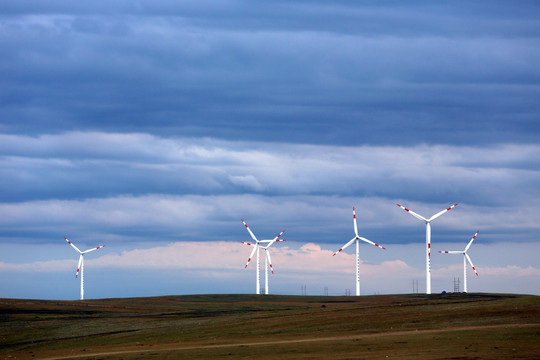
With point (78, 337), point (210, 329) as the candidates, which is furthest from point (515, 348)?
point (78, 337)

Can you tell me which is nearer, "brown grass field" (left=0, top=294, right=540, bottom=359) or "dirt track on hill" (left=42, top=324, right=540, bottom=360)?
"brown grass field" (left=0, top=294, right=540, bottom=359)

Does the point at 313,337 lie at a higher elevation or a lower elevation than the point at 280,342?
higher

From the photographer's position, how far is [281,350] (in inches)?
2822

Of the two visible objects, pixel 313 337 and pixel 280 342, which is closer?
pixel 280 342

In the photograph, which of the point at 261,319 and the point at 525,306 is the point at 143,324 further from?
the point at 525,306

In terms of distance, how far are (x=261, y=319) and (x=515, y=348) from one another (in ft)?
174

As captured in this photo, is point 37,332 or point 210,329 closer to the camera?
point 210,329

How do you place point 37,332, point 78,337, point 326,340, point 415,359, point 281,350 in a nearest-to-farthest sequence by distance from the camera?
1. point 415,359
2. point 281,350
3. point 326,340
4. point 78,337
5. point 37,332

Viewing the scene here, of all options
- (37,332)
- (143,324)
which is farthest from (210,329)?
Result: (37,332)

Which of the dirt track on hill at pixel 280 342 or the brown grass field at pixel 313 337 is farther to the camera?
the dirt track on hill at pixel 280 342

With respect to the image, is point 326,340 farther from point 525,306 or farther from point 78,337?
point 78,337

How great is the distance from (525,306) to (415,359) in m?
40.7

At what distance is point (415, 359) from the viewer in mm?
60125

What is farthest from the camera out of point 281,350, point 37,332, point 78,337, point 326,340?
point 37,332
